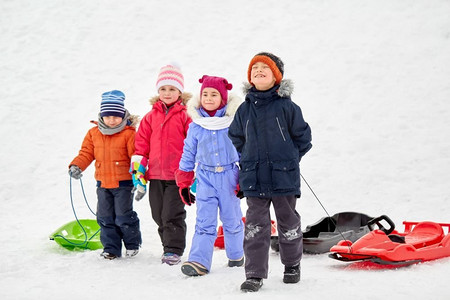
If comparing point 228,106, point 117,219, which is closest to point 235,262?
point 117,219

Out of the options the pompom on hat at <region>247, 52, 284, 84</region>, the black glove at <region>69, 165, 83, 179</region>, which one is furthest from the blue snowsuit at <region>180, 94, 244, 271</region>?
the black glove at <region>69, 165, 83, 179</region>

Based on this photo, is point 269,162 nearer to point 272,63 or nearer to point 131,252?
point 272,63

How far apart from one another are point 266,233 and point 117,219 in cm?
203

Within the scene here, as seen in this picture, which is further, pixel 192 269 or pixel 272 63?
pixel 192 269

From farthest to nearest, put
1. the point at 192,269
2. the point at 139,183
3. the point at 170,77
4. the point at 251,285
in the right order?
the point at 170,77 < the point at 139,183 < the point at 192,269 < the point at 251,285

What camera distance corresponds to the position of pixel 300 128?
14.4ft

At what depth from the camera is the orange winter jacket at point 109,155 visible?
19.3ft

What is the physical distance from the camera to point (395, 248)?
475 cm

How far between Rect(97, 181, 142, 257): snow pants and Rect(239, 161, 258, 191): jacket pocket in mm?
1858

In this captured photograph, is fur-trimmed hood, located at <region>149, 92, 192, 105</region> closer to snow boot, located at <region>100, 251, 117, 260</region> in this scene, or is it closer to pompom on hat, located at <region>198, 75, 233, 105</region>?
pompom on hat, located at <region>198, 75, 233, 105</region>

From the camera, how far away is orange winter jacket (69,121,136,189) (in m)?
5.89

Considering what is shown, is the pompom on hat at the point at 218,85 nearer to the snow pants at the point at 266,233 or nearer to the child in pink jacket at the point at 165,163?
the child in pink jacket at the point at 165,163

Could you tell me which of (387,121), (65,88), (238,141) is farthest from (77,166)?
(65,88)

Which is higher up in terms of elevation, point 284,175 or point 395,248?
point 284,175
